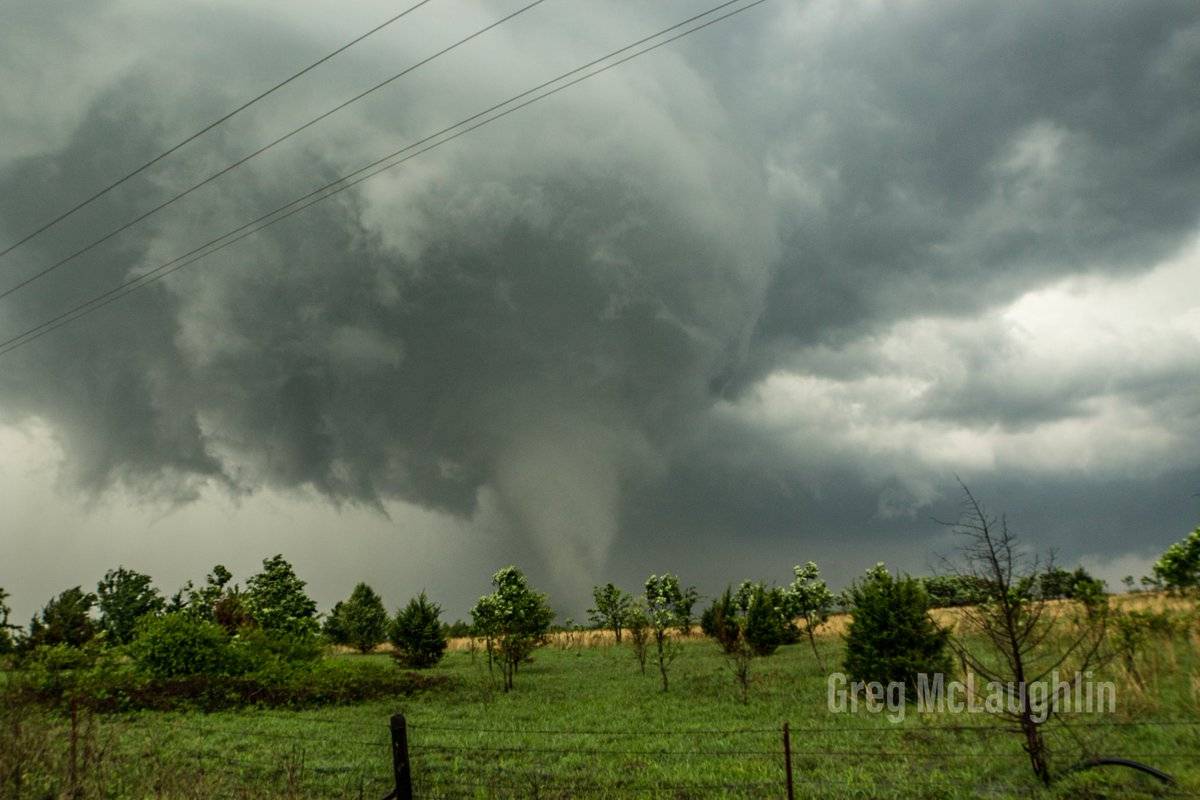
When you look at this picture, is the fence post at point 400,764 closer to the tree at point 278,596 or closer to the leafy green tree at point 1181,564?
the leafy green tree at point 1181,564

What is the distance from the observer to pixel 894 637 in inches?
922

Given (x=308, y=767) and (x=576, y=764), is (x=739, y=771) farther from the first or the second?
(x=308, y=767)

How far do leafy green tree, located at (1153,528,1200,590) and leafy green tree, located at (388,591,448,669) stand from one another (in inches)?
1841

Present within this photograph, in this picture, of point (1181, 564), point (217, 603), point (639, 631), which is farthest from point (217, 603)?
point (1181, 564)

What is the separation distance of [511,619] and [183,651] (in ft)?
54.3

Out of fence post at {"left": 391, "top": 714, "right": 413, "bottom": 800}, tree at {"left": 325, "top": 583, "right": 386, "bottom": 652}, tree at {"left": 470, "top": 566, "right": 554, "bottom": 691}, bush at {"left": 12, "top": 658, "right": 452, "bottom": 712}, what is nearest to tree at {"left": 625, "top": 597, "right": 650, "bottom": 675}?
tree at {"left": 470, "top": 566, "right": 554, "bottom": 691}

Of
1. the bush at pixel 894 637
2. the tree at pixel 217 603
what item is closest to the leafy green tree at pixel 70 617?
the tree at pixel 217 603

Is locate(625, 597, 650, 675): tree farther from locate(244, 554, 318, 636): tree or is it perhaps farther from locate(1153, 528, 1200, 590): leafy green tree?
locate(244, 554, 318, 636): tree

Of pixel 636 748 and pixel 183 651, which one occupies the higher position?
pixel 636 748

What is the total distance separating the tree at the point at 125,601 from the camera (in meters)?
63.4

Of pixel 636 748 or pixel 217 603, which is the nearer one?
pixel 636 748

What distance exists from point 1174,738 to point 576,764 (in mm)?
12911

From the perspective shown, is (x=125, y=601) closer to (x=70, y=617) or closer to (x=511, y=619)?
(x=70, y=617)

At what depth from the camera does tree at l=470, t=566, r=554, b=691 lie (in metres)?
34.8
